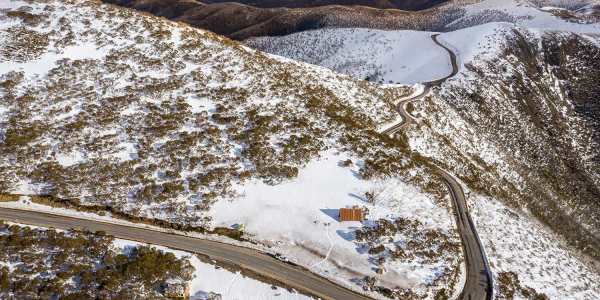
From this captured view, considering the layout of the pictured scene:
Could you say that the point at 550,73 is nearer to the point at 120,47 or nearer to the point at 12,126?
the point at 120,47

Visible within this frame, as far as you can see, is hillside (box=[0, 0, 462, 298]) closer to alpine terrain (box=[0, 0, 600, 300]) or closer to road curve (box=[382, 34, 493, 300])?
alpine terrain (box=[0, 0, 600, 300])

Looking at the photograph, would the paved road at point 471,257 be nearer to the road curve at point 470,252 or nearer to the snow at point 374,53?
the road curve at point 470,252

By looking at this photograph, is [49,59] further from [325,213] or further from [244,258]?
[325,213]

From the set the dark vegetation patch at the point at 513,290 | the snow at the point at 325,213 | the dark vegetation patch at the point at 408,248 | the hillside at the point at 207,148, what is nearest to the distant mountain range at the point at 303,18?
the hillside at the point at 207,148

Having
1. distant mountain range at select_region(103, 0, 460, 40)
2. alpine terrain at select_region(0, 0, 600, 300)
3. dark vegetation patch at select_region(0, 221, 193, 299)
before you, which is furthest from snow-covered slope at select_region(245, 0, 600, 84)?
dark vegetation patch at select_region(0, 221, 193, 299)

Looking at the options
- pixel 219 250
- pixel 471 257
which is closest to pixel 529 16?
pixel 471 257

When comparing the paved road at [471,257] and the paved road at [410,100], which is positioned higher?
the paved road at [410,100]
